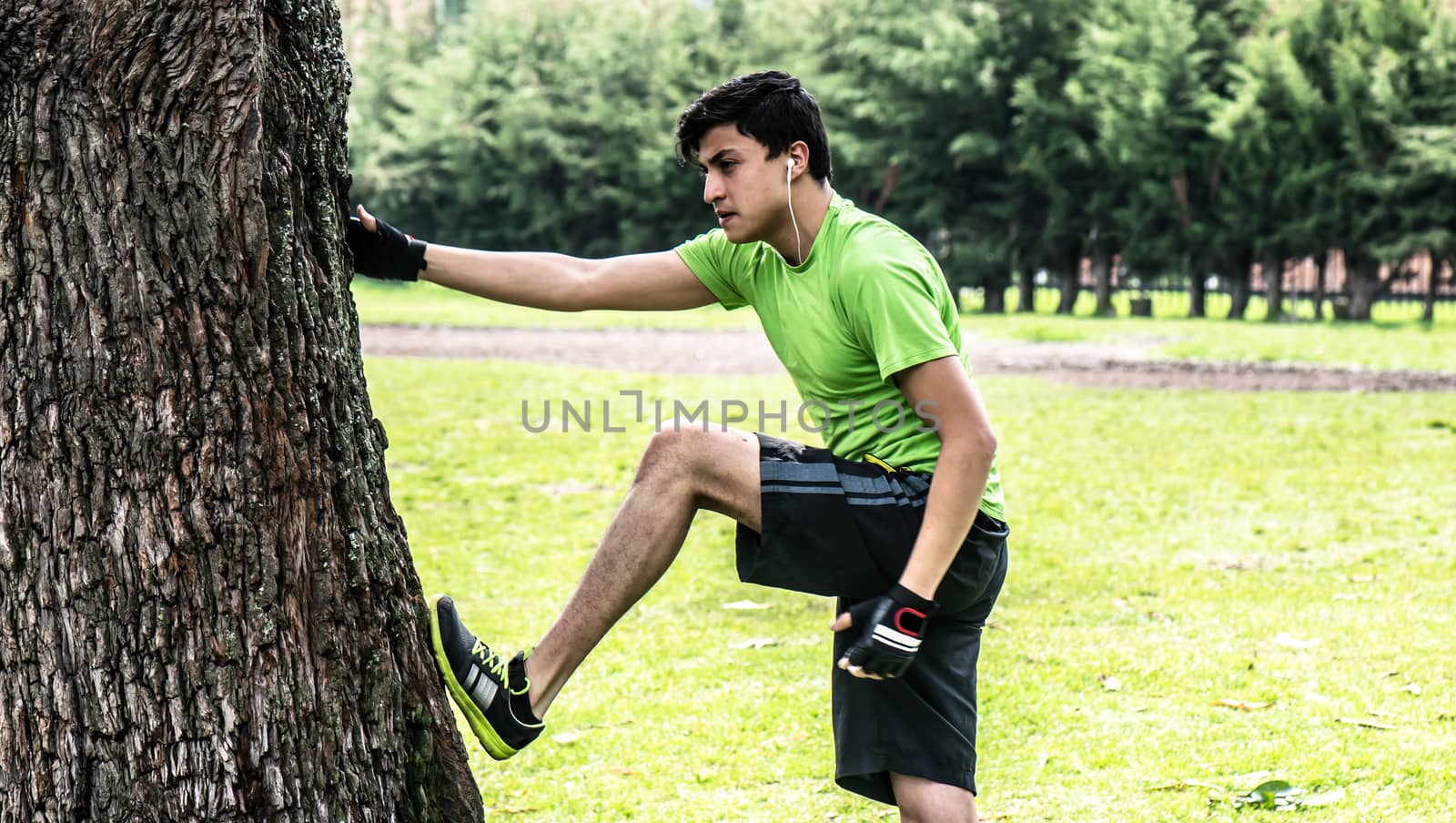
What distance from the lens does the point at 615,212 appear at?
33531 millimetres

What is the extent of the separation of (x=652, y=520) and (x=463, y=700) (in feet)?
1.70

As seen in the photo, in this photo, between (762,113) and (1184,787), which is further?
(1184,787)

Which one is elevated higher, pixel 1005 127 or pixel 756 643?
pixel 1005 127

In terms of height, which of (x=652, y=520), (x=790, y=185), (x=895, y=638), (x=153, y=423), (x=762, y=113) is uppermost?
(x=762, y=113)

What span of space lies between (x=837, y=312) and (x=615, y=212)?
30900 millimetres

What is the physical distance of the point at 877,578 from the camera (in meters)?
3.03

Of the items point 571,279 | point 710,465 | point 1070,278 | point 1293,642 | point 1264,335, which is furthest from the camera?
point 1070,278

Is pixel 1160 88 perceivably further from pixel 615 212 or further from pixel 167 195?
pixel 167 195

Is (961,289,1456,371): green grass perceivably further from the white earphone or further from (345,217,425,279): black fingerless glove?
(345,217,425,279): black fingerless glove

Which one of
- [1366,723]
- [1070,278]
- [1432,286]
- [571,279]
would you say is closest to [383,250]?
[571,279]

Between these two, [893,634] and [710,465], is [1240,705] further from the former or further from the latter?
[710,465]

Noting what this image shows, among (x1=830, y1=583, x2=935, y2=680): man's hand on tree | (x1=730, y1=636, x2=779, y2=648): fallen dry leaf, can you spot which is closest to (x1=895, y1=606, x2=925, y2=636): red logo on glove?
(x1=830, y1=583, x2=935, y2=680): man's hand on tree

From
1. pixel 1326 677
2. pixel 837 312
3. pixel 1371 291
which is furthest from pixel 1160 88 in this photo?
pixel 837 312

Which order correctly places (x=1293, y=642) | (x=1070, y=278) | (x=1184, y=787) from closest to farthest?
1. (x=1184, y=787)
2. (x=1293, y=642)
3. (x=1070, y=278)
